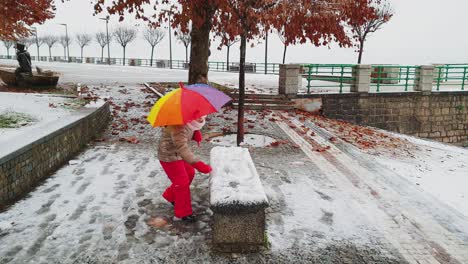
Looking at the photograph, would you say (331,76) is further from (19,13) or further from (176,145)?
(176,145)

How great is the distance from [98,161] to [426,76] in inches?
579

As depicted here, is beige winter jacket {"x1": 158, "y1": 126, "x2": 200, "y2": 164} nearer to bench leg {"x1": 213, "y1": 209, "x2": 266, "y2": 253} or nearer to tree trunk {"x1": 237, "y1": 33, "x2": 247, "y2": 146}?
bench leg {"x1": 213, "y1": 209, "x2": 266, "y2": 253}

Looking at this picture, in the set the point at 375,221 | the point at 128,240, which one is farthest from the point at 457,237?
the point at 128,240

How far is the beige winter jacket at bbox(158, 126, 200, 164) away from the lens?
4.23 meters

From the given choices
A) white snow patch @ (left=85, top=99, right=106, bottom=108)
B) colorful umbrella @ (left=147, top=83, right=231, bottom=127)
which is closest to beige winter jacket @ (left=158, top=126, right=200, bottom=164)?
colorful umbrella @ (left=147, top=83, right=231, bottom=127)

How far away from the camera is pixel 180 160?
4.50m

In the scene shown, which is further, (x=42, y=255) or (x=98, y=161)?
(x=98, y=161)

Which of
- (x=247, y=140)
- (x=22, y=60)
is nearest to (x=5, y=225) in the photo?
(x=247, y=140)

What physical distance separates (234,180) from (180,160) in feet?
2.20

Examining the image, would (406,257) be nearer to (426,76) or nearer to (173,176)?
(173,176)

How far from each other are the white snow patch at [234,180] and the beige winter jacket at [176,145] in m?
0.43

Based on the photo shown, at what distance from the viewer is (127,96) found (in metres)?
15.7

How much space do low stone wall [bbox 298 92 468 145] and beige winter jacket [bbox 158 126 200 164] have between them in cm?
1115

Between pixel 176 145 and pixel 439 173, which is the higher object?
pixel 176 145
